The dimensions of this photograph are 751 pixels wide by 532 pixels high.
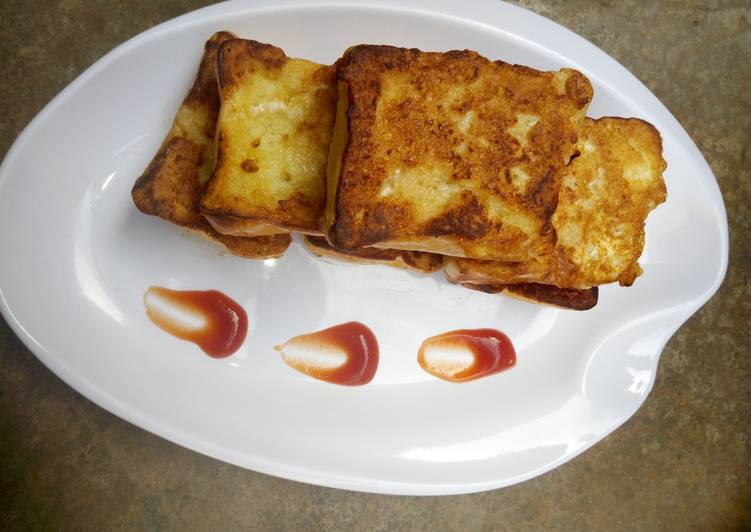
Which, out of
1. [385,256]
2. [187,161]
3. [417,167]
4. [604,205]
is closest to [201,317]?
[187,161]

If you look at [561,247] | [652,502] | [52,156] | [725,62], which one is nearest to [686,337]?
[652,502]

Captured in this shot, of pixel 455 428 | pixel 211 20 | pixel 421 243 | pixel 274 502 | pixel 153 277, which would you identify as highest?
pixel 211 20

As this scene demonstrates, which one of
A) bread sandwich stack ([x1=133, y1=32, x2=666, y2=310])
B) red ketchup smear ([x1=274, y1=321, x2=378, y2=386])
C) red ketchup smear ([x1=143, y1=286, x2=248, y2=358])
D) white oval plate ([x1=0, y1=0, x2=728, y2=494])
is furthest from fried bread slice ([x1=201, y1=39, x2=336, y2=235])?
red ketchup smear ([x1=274, y1=321, x2=378, y2=386])

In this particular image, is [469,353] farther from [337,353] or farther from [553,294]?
[337,353]

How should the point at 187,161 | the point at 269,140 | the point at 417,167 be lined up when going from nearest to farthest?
the point at 417,167 → the point at 269,140 → the point at 187,161

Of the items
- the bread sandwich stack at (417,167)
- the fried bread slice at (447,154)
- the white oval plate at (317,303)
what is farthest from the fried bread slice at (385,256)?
the fried bread slice at (447,154)

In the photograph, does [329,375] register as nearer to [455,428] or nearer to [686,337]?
[455,428]

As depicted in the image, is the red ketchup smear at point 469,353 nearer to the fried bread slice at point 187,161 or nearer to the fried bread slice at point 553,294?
the fried bread slice at point 553,294
